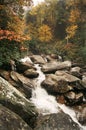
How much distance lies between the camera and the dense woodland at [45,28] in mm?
14780

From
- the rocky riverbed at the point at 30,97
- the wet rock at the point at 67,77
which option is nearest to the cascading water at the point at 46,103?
the rocky riverbed at the point at 30,97

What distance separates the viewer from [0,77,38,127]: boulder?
8.46 meters

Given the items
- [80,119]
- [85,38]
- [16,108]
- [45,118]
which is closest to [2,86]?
[16,108]

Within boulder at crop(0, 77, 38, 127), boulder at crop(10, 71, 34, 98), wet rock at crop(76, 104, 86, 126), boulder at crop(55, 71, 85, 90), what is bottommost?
wet rock at crop(76, 104, 86, 126)

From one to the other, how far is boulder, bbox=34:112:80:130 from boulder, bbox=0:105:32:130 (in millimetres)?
1478

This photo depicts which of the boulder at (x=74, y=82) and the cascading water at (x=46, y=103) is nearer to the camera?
the cascading water at (x=46, y=103)

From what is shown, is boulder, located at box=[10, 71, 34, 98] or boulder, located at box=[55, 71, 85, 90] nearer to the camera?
boulder, located at box=[10, 71, 34, 98]

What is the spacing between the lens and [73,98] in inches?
552

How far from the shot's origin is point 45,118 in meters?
9.53

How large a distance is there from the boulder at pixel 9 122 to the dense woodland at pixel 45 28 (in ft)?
20.4

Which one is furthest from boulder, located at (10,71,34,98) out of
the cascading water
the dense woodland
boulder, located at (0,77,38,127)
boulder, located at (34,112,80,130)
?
boulder, located at (0,77,38,127)

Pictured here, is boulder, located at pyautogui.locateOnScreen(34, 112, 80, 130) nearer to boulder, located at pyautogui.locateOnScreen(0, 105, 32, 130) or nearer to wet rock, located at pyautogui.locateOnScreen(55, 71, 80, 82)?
boulder, located at pyautogui.locateOnScreen(0, 105, 32, 130)

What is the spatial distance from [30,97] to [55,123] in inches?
178

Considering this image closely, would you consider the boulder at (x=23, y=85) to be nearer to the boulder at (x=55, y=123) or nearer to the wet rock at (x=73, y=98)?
the wet rock at (x=73, y=98)
